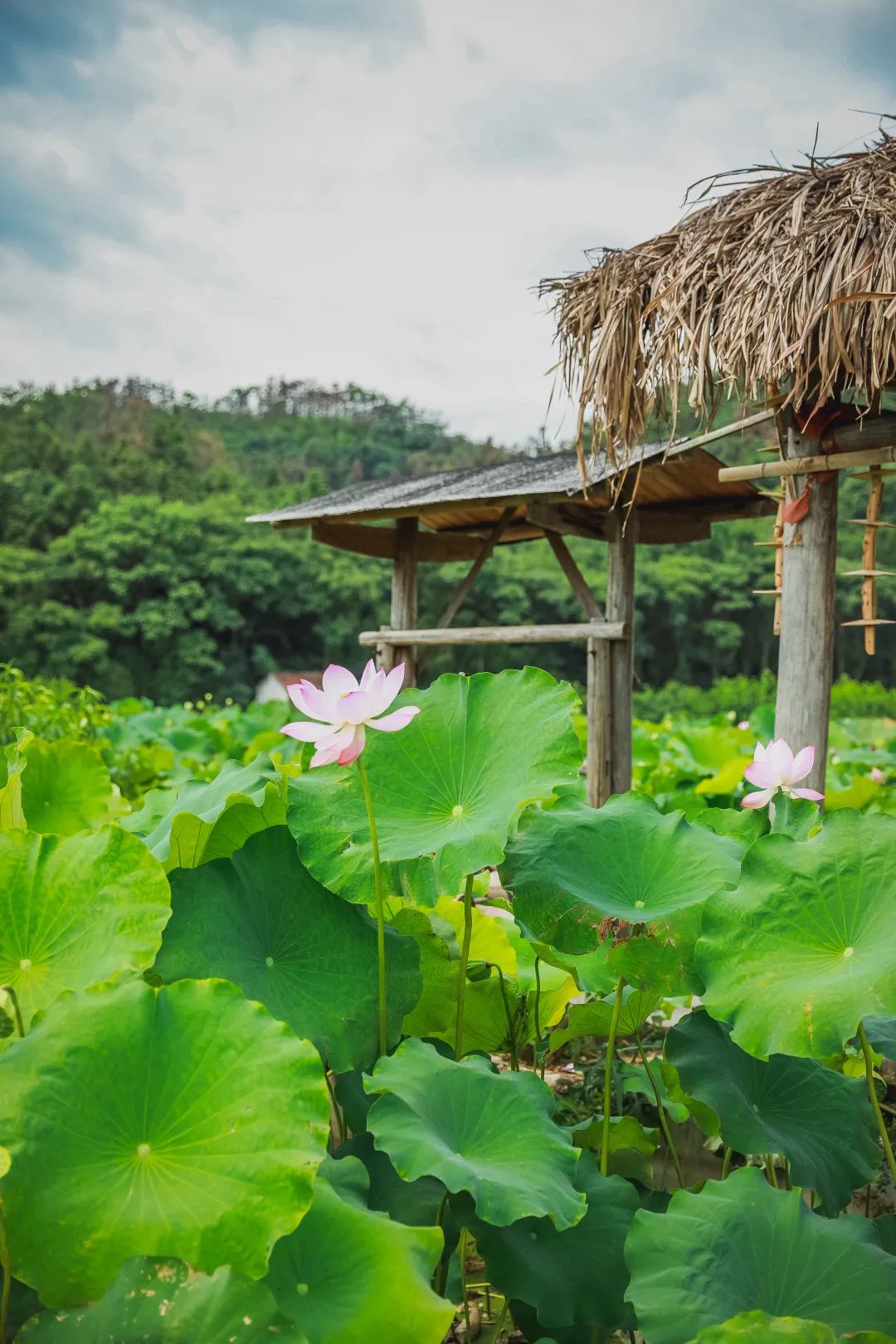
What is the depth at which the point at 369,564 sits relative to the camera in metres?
22.2

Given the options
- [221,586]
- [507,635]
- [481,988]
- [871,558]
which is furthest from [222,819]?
[221,586]

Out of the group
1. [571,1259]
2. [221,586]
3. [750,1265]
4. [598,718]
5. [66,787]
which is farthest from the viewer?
[221,586]

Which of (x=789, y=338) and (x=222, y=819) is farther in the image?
(x=789, y=338)

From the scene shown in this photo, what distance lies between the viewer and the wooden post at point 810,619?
304cm

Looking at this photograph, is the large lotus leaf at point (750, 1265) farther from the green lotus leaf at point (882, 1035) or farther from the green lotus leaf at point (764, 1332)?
the green lotus leaf at point (882, 1035)

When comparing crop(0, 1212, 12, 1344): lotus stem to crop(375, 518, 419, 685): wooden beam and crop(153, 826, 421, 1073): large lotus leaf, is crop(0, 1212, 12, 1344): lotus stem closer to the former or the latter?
crop(153, 826, 421, 1073): large lotus leaf

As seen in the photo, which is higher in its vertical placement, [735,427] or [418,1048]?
[735,427]

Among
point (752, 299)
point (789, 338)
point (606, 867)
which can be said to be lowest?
point (606, 867)

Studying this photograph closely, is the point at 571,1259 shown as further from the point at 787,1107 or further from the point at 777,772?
the point at 777,772

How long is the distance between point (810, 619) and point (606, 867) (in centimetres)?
213

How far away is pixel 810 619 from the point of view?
120 inches

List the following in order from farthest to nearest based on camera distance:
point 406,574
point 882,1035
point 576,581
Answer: point 406,574 < point 576,581 < point 882,1035

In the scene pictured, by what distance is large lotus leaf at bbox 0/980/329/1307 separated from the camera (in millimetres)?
719

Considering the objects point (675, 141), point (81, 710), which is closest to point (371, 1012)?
point (81, 710)
